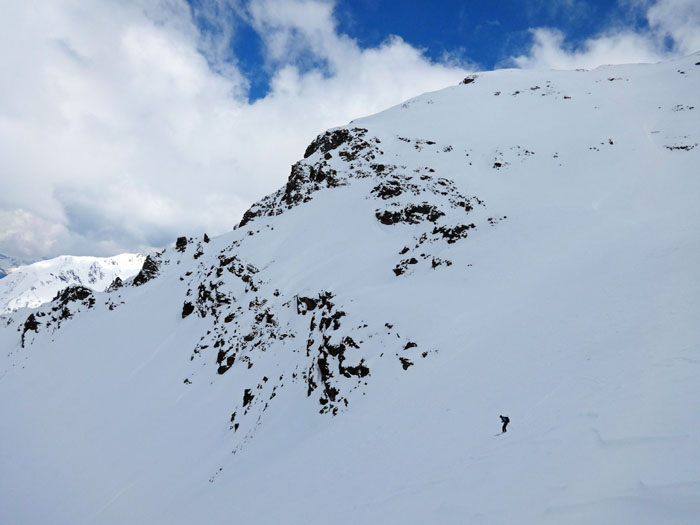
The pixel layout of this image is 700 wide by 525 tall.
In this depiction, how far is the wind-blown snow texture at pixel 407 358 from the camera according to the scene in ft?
29.4

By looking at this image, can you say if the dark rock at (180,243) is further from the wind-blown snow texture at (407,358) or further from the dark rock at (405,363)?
the dark rock at (405,363)

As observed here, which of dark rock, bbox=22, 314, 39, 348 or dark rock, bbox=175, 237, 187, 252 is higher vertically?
dark rock, bbox=175, 237, 187, 252

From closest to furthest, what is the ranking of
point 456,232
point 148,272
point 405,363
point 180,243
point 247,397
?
1. point 405,363
2. point 247,397
3. point 456,232
4. point 148,272
5. point 180,243

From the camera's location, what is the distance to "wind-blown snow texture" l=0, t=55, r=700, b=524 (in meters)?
8.97

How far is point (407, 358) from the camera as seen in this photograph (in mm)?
16828

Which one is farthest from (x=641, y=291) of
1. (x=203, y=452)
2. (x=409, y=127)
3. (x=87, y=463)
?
(x=409, y=127)

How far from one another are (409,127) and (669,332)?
52.2 meters

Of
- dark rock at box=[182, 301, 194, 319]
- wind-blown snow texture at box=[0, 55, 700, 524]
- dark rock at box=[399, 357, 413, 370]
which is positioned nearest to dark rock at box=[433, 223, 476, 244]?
wind-blown snow texture at box=[0, 55, 700, 524]

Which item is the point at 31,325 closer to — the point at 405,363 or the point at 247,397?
the point at 247,397

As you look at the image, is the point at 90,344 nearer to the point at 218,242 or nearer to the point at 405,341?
the point at 218,242

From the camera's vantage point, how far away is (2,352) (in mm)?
50094

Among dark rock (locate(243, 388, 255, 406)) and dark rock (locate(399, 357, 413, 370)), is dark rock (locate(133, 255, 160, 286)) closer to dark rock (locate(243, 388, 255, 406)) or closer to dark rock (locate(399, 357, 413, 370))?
dark rock (locate(243, 388, 255, 406))

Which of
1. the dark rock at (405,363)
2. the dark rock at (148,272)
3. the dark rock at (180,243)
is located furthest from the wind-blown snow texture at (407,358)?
the dark rock at (180,243)

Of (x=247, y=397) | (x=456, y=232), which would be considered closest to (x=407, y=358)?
(x=247, y=397)
